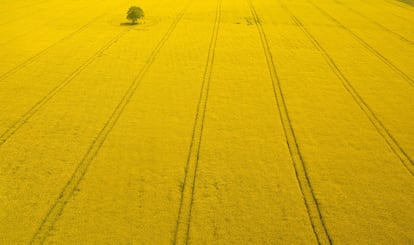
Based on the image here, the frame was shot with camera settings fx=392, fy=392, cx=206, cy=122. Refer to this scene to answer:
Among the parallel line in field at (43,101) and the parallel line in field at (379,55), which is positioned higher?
the parallel line in field at (379,55)

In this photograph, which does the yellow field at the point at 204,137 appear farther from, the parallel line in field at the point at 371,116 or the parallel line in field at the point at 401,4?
the parallel line in field at the point at 401,4

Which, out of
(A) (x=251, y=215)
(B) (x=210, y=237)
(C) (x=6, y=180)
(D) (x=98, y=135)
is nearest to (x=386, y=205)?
(A) (x=251, y=215)

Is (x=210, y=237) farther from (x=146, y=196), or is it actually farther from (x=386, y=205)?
(x=386, y=205)

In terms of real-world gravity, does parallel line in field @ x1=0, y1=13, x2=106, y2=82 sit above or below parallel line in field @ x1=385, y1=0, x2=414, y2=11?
below

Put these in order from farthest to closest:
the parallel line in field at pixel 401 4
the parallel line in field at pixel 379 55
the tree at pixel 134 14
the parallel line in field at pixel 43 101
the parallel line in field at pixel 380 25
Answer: the parallel line in field at pixel 401 4 → the tree at pixel 134 14 → the parallel line in field at pixel 380 25 → the parallel line in field at pixel 379 55 → the parallel line in field at pixel 43 101

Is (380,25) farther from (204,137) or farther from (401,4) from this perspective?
(204,137)

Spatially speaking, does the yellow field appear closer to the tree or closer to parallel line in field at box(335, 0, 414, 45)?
parallel line in field at box(335, 0, 414, 45)

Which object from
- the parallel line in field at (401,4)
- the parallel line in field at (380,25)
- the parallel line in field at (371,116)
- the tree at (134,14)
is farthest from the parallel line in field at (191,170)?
the parallel line in field at (401,4)

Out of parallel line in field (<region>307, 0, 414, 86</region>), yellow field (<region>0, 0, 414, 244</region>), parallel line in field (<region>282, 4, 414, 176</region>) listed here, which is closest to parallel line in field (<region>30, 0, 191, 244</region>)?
yellow field (<region>0, 0, 414, 244</region>)

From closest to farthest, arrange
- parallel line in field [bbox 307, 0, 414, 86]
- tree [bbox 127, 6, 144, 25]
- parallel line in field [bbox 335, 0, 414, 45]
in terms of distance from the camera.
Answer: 1. parallel line in field [bbox 307, 0, 414, 86]
2. parallel line in field [bbox 335, 0, 414, 45]
3. tree [bbox 127, 6, 144, 25]

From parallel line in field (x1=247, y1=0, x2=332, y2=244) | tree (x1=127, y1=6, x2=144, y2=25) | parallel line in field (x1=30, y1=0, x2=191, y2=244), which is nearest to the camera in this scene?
parallel line in field (x1=30, y1=0, x2=191, y2=244)
